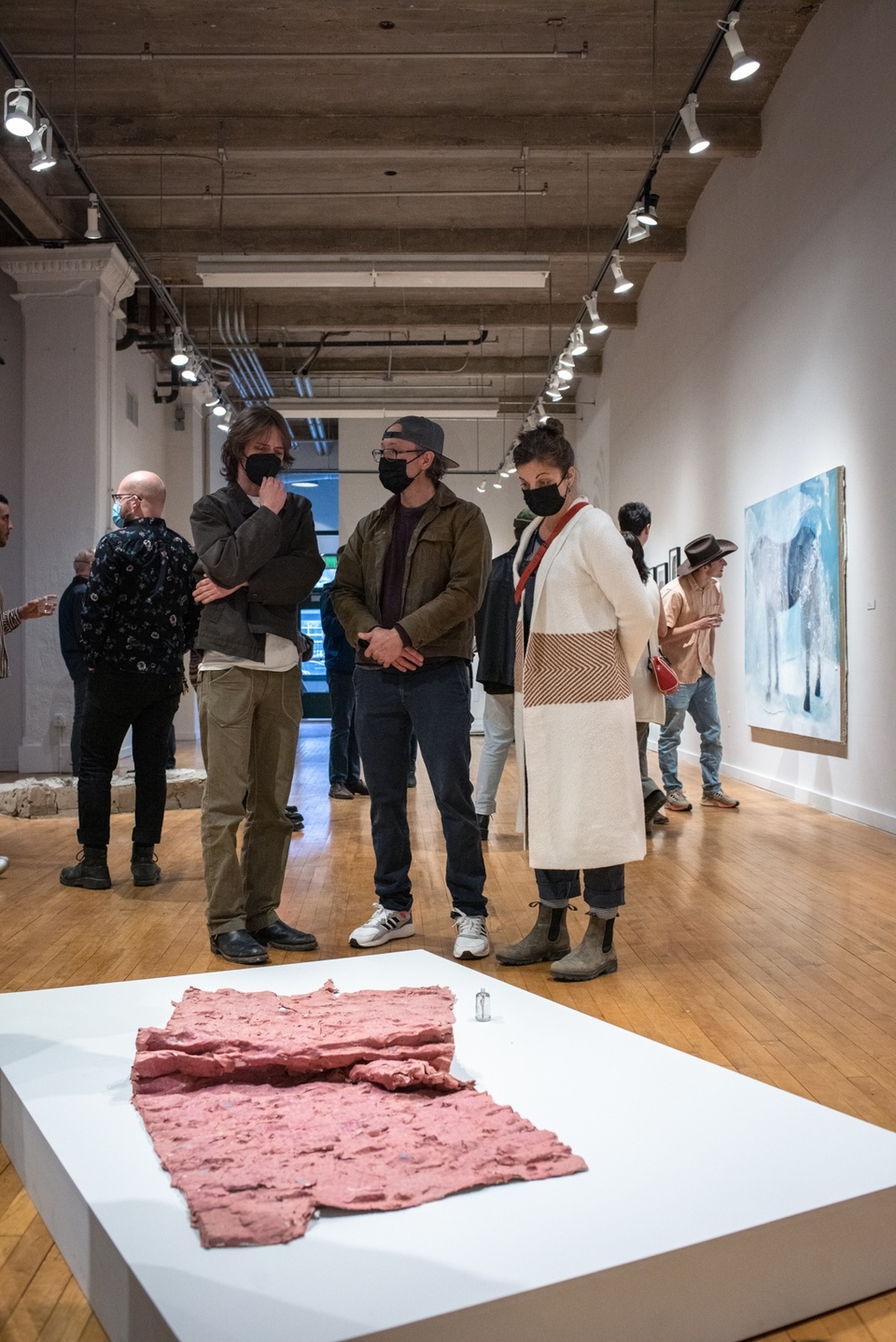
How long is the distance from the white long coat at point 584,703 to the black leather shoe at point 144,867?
2.04 m

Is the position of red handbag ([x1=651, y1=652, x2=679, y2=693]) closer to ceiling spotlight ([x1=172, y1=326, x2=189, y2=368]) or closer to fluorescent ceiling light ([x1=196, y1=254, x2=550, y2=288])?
fluorescent ceiling light ([x1=196, y1=254, x2=550, y2=288])

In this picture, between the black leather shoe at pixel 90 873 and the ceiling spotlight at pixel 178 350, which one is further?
the ceiling spotlight at pixel 178 350

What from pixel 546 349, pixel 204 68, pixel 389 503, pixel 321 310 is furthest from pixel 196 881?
pixel 546 349

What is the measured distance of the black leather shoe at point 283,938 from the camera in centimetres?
334

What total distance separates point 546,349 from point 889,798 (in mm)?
9646

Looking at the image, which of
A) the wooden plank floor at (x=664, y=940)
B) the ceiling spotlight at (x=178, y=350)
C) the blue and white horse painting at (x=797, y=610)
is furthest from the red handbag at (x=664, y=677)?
the ceiling spotlight at (x=178, y=350)

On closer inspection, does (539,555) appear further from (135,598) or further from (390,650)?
(135,598)

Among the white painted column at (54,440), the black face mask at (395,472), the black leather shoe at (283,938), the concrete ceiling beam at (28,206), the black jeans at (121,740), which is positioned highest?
the concrete ceiling beam at (28,206)

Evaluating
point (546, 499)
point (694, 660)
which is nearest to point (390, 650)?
point (546, 499)

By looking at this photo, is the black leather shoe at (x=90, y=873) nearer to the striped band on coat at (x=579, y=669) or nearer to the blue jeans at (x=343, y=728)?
the striped band on coat at (x=579, y=669)

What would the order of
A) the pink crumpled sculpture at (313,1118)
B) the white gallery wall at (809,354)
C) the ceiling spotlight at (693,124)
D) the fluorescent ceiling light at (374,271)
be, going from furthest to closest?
1. the fluorescent ceiling light at (374,271)
2. the white gallery wall at (809,354)
3. the ceiling spotlight at (693,124)
4. the pink crumpled sculpture at (313,1118)

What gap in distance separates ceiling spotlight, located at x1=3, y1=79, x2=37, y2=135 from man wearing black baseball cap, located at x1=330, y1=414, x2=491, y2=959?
3.10 m

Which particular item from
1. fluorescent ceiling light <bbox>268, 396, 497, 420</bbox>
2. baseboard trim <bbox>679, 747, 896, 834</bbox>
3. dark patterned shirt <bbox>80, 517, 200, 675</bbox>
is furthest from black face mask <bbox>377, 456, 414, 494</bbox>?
fluorescent ceiling light <bbox>268, 396, 497, 420</bbox>

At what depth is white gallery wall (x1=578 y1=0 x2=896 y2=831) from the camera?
6059 mm
